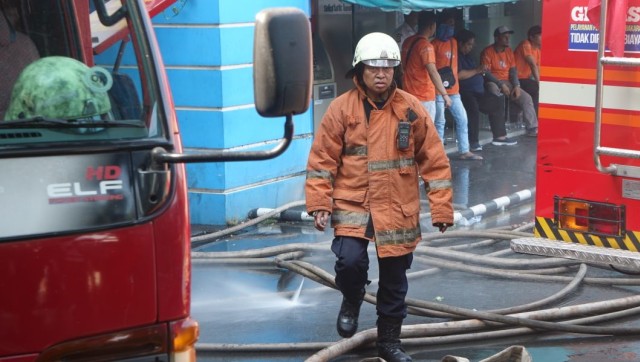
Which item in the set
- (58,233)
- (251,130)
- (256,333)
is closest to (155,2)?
(251,130)

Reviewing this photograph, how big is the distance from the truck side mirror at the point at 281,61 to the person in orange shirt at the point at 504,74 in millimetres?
11606

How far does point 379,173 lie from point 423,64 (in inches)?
276

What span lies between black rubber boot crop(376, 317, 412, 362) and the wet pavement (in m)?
0.31

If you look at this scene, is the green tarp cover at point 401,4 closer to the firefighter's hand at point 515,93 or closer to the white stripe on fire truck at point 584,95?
the firefighter's hand at point 515,93

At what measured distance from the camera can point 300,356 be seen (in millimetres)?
5898

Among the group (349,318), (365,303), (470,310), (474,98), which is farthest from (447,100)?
(349,318)

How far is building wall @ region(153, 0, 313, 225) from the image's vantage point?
9492 millimetres

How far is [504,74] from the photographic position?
15125 millimetres

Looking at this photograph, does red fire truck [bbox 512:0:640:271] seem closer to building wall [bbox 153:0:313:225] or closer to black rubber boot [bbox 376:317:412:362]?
black rubber boot [bbox 376:317:412:362]

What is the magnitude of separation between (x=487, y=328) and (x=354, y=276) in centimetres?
99

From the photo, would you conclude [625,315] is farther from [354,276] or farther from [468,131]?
[468,131]

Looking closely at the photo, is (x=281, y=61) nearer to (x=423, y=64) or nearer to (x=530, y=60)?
(x=423, y=64)

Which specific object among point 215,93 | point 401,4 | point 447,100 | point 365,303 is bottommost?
point 365,303

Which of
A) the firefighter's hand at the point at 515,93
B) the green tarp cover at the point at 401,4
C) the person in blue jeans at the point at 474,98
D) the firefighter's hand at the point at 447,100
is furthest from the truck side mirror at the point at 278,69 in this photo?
the firefighter's hand at the point at 515,93
